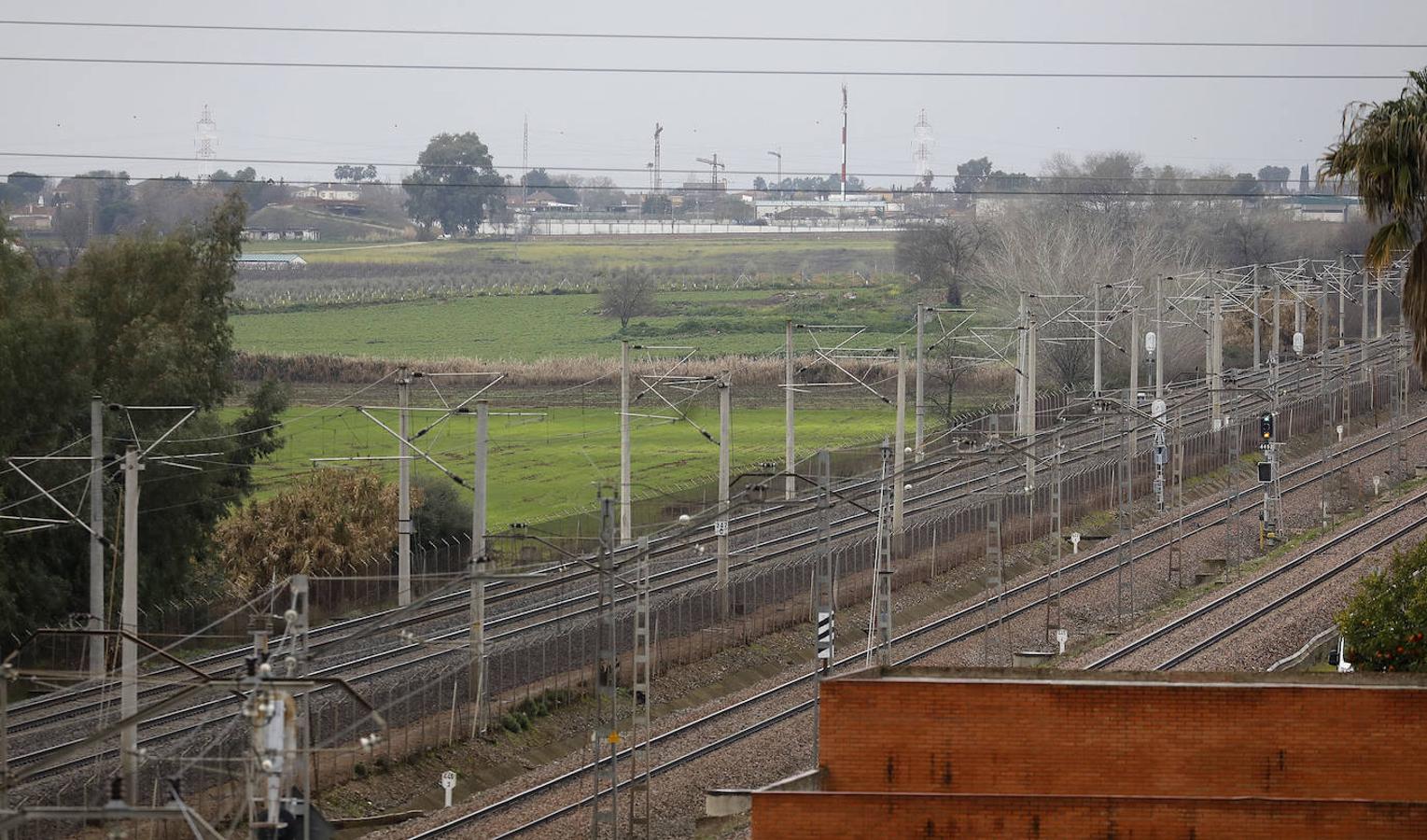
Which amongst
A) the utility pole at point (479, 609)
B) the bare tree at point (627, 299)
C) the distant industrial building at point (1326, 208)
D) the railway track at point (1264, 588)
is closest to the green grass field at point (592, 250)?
the bare tree at point (627, 299)

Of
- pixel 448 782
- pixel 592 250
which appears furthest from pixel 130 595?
pixel 592 250

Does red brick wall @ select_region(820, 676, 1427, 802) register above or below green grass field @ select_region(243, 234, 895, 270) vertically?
below

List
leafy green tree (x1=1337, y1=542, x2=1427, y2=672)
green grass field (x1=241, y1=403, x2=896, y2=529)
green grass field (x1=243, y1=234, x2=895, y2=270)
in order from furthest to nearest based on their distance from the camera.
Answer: green grass field (x1=243, y1=234, x2=895, y2=270)
green grass field (x1=241, y1=403, x2=896, y2=529)
leafy green tree (x1=1337, y1=542, x2=1427, y2=672)

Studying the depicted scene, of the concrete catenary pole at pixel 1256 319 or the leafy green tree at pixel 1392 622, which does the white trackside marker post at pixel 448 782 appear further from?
the concrete catenary pole at pixel 1256 319

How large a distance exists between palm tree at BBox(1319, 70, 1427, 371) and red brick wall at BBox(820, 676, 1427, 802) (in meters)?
4.20

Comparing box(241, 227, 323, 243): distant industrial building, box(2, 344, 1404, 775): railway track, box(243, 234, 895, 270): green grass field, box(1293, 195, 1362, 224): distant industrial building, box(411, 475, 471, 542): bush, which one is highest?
box(1293, 195, 1362, 224): distant industrial building

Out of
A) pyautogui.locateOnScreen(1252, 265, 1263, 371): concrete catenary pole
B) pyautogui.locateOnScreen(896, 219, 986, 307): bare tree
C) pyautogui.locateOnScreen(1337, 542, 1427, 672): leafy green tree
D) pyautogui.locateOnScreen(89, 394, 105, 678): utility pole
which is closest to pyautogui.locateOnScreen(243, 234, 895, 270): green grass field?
pyautogui.locateOnScreen(896, 219, 986, 307): bare tree

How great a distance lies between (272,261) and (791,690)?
113 meters

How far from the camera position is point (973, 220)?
13138 cm

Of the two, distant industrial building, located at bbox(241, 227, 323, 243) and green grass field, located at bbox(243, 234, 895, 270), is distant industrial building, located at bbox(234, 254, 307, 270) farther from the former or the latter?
distant industrial building, located at bbox(241, 227, 323, 243)

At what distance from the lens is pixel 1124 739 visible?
19578 millimetres

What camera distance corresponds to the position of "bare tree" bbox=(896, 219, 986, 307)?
110 m

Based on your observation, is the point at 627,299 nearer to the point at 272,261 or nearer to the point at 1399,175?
the point at 272,261

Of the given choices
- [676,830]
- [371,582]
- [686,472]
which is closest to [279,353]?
[686,472]
